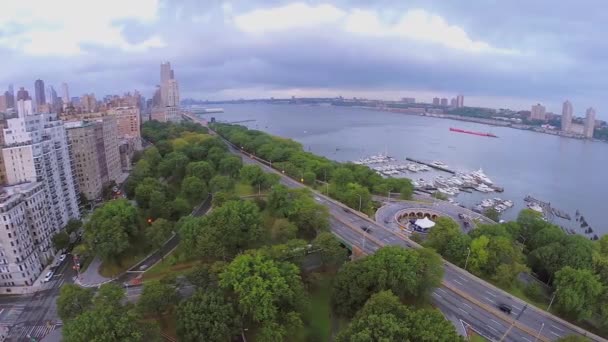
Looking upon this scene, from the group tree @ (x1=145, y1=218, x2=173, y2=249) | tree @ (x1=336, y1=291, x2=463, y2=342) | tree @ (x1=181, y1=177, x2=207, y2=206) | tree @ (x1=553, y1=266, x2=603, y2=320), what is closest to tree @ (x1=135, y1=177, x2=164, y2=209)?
tree @ (x1=181, y1=177, x2=207, y2=206)

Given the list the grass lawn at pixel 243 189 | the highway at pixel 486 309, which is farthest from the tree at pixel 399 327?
the grass lawn at pixel 243 189

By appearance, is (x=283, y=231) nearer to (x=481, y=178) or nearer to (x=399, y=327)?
(x=399, y=327)

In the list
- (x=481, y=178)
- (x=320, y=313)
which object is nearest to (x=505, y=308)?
(x=320, y=313)

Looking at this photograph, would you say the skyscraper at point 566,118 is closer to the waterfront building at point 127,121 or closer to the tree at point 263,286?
the waterfront building at point 127,121

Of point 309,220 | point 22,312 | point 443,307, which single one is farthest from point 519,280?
point 22,312

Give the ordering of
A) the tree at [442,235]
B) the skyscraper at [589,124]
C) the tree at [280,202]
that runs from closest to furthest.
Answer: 1. the tree at [442,235]
2. the tree at [280,202]
3. the skyscraper at [589,124]

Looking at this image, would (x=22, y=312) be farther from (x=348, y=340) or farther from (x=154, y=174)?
(x=154, y=174)
